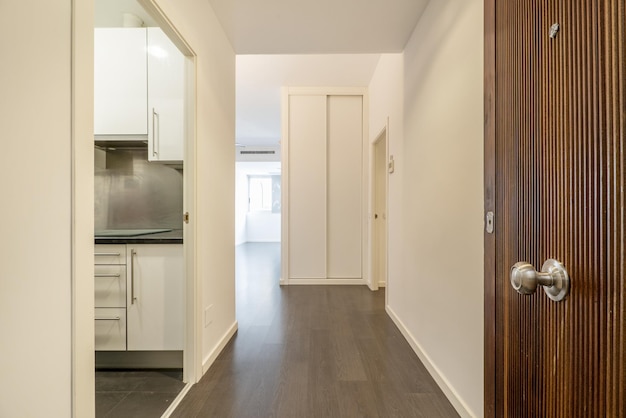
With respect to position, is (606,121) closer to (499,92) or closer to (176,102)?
(499,92)

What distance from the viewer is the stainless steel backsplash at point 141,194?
239cm

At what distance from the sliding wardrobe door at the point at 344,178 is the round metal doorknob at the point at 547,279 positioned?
3.68 m

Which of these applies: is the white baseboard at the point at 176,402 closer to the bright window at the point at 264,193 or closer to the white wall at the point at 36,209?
the white wall at the point at 36,209

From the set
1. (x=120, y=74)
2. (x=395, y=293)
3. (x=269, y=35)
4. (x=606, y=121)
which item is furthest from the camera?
(x=395, y=293)

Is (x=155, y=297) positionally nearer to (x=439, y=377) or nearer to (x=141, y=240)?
(x=141, y=240)

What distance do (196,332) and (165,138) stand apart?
136cm

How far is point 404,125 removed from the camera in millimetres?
2539

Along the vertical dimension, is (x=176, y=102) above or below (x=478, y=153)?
above

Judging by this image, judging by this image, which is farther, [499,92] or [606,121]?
[499,92]

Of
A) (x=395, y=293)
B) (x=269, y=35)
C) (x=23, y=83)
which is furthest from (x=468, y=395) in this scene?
(x=269, y=35)

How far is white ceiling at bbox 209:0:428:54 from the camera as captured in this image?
2.06 metres

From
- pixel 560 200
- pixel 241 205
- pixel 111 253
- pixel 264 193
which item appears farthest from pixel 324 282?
pixel 264 193

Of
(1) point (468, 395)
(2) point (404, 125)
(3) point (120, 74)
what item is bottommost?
(1) point (468, 395)

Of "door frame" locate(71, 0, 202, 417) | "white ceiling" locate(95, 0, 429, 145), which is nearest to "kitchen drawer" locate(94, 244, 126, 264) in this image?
"door frame" locate(71, 0, 202, 417)
